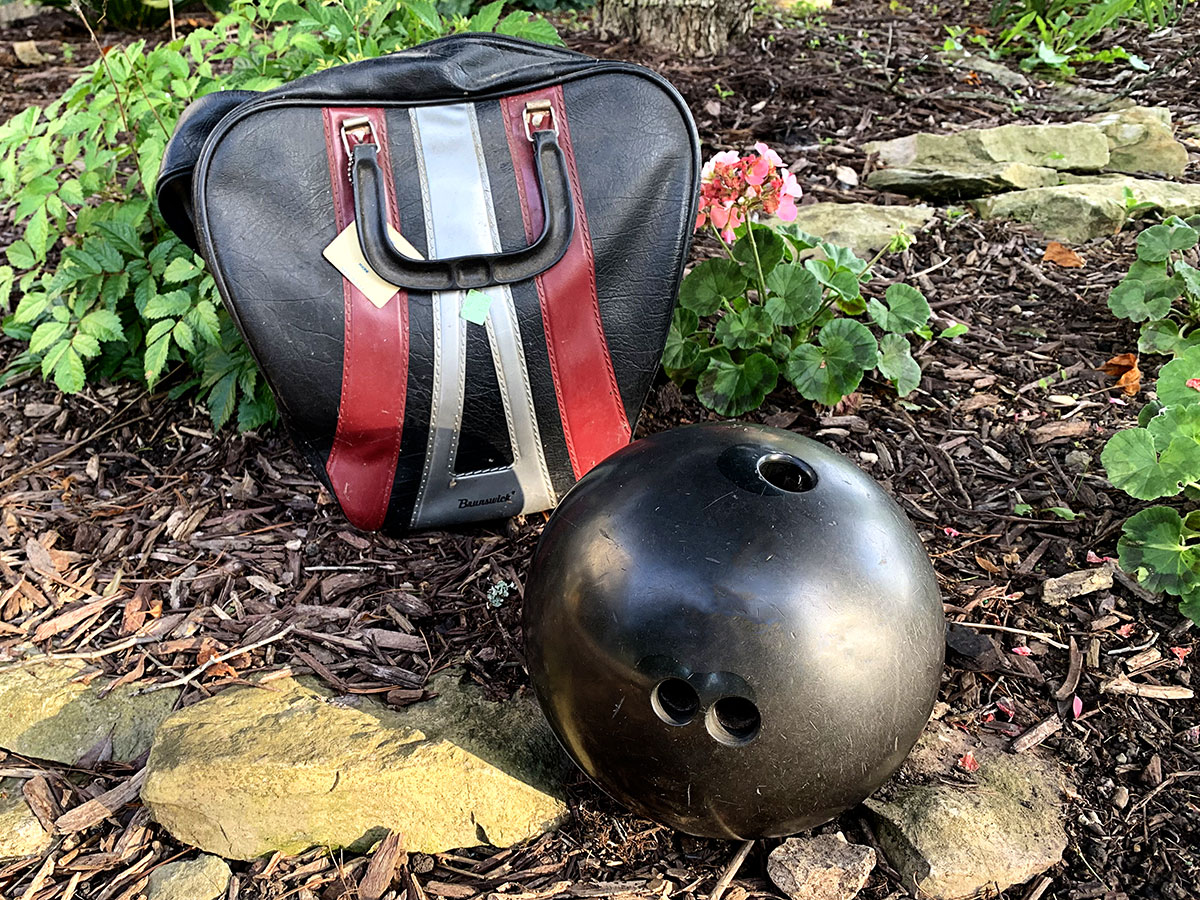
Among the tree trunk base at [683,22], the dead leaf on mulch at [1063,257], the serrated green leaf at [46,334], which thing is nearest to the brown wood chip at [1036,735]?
the dead leaf on mulch at [1063,257]

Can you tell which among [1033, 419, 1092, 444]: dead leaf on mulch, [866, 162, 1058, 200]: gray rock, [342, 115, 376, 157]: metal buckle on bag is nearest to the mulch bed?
[1033, 419, 1092, 444]: dead leaf on mulch

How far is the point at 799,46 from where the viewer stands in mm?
4695

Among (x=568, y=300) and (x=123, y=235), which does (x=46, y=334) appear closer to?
(x=123, y=235)

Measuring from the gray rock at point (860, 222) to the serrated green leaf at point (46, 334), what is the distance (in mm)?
2384

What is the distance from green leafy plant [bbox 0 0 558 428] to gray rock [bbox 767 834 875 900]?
184cm

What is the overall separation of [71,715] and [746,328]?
1887 millimetres

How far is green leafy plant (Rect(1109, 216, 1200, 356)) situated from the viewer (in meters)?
2.75

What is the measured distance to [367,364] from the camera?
2.23 m

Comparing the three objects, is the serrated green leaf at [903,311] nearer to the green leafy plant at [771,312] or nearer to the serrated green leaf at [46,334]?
the green leafy plant at [771,312]

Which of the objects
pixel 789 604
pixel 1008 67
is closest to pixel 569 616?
pixel 789 604

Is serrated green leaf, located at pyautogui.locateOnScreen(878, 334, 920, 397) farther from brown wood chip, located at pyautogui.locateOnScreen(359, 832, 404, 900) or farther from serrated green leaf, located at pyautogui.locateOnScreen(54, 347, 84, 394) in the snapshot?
serrated green leaf, located at pyautogui.locateOnScreen(54, 347, 84, 394)

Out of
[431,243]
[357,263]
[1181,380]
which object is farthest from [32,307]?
[1181,380]

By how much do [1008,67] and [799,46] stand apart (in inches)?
41.8

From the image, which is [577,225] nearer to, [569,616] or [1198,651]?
[569,616]
